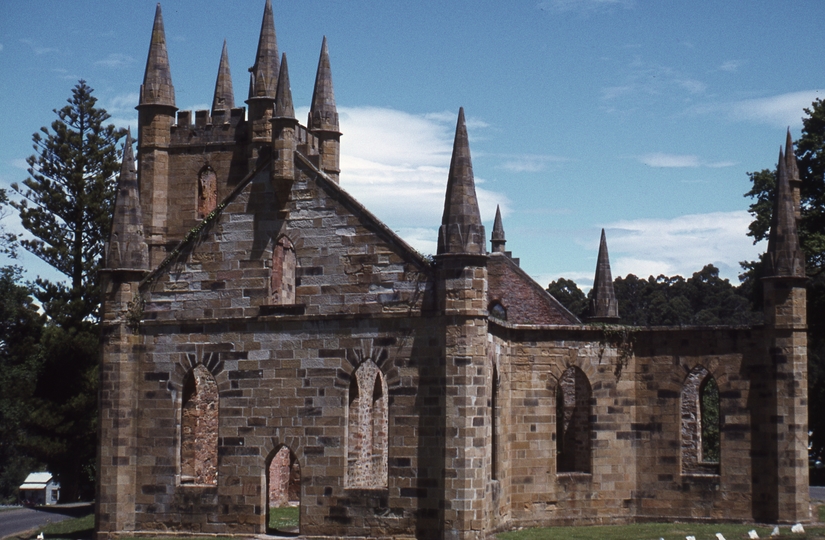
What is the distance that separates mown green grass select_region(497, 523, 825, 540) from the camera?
81.0ft

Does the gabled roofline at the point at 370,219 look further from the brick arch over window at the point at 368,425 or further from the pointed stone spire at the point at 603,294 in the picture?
the pointed stone spire at the point at 603,294

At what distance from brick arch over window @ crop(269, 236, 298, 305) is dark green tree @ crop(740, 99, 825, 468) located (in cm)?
2044

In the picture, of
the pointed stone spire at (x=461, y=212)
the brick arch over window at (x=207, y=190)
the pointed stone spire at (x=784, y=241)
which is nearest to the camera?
the pointed stone spire at (x=461, y=212)

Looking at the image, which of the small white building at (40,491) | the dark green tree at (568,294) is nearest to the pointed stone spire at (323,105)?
the small white building at (40,491)

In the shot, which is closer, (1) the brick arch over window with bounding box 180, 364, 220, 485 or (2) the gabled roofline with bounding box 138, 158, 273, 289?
(2) the gabled roofline with bounding box 138, 158, 273, 289

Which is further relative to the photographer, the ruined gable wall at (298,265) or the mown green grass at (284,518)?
the mown green grass at (284,518)

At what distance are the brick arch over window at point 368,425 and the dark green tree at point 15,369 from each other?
22908 mm

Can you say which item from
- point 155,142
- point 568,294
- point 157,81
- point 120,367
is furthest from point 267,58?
point 568,294

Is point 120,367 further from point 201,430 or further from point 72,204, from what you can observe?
point 72,204

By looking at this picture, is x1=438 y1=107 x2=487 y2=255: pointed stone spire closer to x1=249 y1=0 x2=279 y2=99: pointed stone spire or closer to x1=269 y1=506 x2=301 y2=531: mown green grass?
x1=269 y1=506 x2=301 y2=531: mown green grass

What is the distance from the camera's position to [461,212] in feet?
77.2

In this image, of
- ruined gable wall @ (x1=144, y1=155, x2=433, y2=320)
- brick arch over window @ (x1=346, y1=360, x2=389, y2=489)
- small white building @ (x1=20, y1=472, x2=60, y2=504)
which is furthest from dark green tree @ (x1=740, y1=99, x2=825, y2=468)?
small white building @ (x1=20, y1=472, x2=60, y2=504)

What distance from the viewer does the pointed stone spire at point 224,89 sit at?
38.7 meters

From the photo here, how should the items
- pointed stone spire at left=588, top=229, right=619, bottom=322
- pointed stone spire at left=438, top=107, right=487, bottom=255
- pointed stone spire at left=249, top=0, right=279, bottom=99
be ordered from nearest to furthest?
pointed stone spire at left=438, top=107, right=487, bottom=255, pointed stone spire at left=249, top=0, right=279, bottom=99, pointed stone spire at left=588, top=229, right=619, bottom=322
